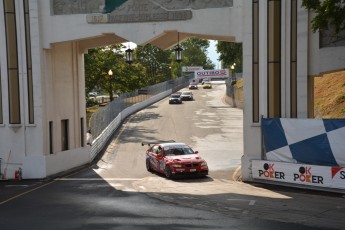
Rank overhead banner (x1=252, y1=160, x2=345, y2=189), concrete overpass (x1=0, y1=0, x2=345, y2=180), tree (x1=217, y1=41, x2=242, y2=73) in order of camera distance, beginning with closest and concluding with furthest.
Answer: overhead banner (x1=252, y1=160, x2=345, y2=189)
concrete overpass (x1=0, y1=0, x2=345, y2=180)
tree (x1=217, y1=41, x2=242, y2=73)

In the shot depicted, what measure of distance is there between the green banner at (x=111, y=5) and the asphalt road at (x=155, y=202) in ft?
24.7

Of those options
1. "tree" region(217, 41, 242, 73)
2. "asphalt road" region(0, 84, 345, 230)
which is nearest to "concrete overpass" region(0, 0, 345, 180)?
"asphalt road" region(0, 84, 345, 230)

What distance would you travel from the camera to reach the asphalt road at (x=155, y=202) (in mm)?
13195

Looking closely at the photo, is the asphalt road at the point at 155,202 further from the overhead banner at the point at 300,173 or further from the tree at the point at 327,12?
the tree at the point at 327,12

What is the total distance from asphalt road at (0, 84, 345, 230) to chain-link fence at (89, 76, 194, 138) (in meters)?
4.41

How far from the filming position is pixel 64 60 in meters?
25.8

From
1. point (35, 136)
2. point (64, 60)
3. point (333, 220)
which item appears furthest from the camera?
point (64, 60)

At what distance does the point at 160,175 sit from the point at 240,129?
17688 millimetres

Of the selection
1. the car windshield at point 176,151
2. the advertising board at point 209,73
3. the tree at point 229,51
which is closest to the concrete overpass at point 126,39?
the car windshield at point 176,151

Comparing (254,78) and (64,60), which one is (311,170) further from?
(64,60)

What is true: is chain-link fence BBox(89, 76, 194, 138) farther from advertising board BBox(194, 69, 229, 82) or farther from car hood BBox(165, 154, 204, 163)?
advertising board BBox(194, 69, 229, 82)

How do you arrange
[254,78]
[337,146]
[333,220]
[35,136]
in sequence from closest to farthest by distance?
1. [333,220]
2. [337,146]
3. [254,78]
4. [35,136]

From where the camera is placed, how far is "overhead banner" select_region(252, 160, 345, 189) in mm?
16969

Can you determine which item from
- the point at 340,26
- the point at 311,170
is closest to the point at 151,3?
the point at 340,26
